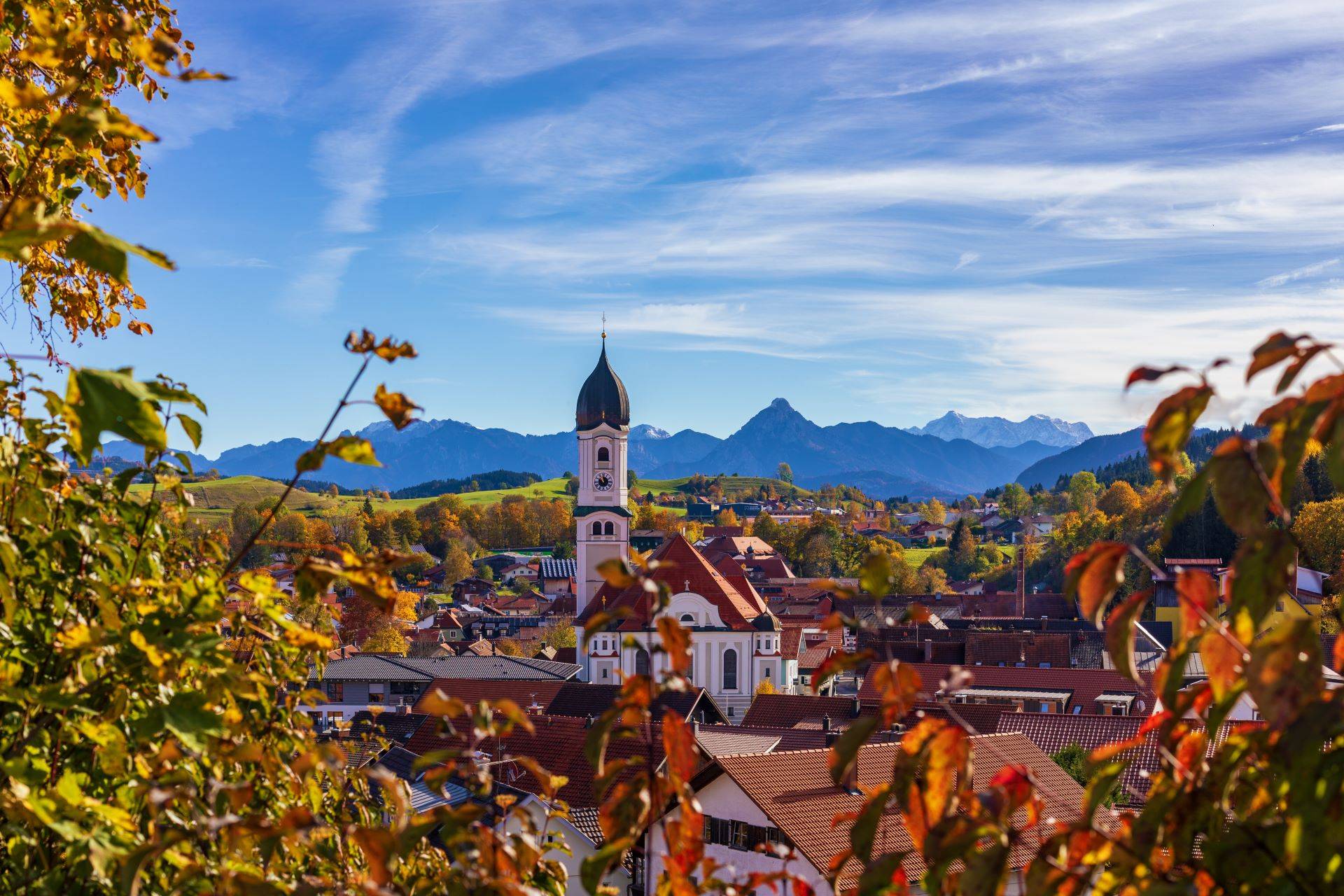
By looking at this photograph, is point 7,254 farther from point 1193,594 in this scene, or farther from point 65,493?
point 1193,594

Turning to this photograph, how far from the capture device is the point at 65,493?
2.84m

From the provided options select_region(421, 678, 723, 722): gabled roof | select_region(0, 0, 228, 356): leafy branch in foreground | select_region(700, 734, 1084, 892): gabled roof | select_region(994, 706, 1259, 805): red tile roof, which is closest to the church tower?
select_region(421, 678, 723, 722): gabled roof

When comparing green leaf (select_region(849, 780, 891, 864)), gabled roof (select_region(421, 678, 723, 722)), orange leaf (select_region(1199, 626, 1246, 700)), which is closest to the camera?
orange leaf (select_region(1199, 626, 1246, 700))

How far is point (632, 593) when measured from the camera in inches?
1816

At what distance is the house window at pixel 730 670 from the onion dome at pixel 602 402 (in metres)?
13.1

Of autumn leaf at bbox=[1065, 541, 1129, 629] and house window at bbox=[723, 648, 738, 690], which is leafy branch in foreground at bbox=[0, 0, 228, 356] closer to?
autumn leaf at bbox=[1065, 541, 1129, 629]

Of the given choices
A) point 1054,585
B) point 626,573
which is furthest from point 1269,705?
point 1054,585

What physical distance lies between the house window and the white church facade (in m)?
0.03

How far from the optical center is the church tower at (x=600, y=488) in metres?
55.7

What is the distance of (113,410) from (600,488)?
54672 millimetres

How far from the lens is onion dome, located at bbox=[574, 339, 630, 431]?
193 ft

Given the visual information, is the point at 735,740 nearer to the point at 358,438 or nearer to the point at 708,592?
the point at 358,438

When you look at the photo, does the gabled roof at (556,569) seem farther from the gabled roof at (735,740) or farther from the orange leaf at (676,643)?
the orange leaf at (676,643)

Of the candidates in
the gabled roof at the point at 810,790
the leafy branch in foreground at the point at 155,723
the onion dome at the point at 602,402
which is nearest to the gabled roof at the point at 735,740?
the gabled roof at the point at 810,790
